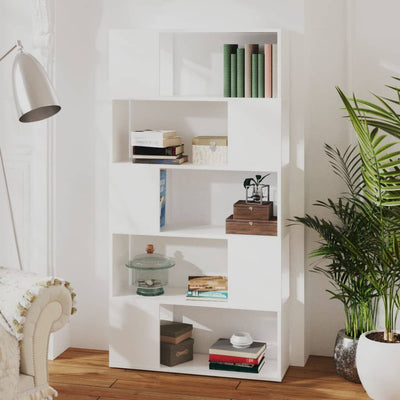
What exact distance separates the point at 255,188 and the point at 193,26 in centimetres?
90

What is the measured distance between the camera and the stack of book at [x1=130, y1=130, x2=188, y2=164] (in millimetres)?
3740

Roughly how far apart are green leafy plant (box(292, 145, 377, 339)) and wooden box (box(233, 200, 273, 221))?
16 centimetres

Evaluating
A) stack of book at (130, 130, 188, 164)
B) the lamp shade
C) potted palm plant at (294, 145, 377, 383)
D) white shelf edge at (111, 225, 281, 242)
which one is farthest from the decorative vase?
the lamp shade

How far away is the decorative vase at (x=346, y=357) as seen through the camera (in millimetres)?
3672

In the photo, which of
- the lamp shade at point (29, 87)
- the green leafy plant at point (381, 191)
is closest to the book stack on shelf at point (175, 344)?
the green leafy plant at point (381, 191)

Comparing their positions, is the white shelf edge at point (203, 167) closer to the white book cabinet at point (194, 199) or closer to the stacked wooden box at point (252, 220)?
the white book cabinet at point (194, 199)

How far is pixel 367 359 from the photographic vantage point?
3.38 meters

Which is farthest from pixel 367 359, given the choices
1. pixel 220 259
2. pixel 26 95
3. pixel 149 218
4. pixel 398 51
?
pixel 26 95

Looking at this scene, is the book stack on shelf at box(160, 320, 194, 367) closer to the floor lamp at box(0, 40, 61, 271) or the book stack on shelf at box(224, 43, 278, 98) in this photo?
the book stack on shelf at box(224, 43, 278, 98)

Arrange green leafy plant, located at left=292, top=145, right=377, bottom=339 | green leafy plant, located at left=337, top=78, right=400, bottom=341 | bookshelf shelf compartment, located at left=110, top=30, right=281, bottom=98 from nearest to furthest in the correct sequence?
green leafy plant, located at left=337, top=78, right=400, bottom=341
green leafy plant, located at left=292, top=145, right=377, bottom=339
bookshelf shelf compartment, located at left=110, top=30, right=281, bottom=98

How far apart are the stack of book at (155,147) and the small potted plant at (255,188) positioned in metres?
0.35

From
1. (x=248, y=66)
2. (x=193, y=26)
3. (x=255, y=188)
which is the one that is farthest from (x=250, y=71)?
(x=255, y=188)

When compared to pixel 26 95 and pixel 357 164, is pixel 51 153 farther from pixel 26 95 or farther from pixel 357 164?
pixel 357 164

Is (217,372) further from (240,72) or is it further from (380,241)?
(240,72)
